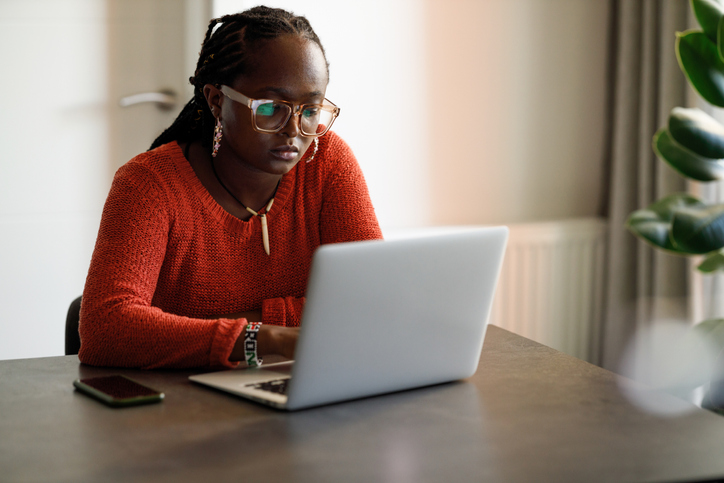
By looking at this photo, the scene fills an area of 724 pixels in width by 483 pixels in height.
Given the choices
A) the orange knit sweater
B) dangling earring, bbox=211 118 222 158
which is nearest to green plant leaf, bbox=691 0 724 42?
the orange knit sweater

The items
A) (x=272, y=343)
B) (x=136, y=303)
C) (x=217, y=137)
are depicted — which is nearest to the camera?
(x=272, y=343)

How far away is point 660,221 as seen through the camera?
185 centimetres

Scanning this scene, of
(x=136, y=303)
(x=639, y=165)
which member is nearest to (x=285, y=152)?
(x=136, y=303)

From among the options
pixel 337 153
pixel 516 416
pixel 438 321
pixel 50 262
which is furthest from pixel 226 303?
pixel 50 262

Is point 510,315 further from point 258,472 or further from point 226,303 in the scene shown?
point 258,472

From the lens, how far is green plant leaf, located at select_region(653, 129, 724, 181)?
1.84 m

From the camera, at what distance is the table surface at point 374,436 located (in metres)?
0.78

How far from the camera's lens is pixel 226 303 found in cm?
147

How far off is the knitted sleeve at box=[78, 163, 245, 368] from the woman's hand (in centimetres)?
1

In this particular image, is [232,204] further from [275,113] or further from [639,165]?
[639,165]

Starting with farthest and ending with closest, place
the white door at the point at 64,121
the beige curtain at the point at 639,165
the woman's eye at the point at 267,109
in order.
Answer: the beige curtain at the point at 639,165 → the white door at the point at 64,121 → the woman's eye at the point at 267,109

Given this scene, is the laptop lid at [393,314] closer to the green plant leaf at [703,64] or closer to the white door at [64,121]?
the green plant leaf at [703,64]

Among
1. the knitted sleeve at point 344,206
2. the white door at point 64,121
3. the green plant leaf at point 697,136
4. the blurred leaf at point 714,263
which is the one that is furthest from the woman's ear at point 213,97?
the blurred leaf at point 714,263

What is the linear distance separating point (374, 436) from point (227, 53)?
2.82ft
